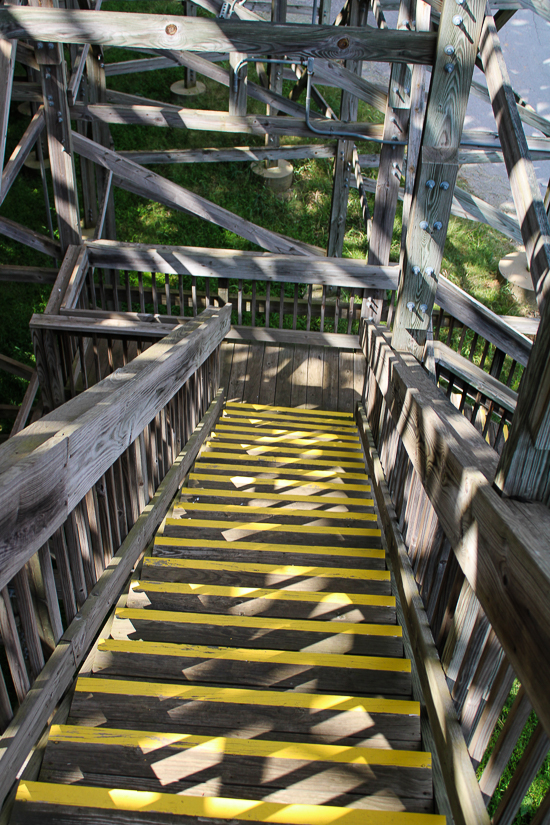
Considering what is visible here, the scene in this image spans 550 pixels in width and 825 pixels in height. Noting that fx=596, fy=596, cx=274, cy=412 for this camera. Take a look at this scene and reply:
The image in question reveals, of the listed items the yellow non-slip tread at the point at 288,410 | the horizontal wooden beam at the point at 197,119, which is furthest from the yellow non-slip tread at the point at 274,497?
the horizontal wooden beam at the point at 197,119

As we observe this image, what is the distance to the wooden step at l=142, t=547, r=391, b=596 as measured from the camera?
237cm

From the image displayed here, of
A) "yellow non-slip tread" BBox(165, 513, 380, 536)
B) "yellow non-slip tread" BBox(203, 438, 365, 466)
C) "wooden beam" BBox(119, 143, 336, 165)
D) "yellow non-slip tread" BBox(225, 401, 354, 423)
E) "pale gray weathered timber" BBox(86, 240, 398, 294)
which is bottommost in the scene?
"yellow non-slip tread" BBox(225, 401, 354, 423)

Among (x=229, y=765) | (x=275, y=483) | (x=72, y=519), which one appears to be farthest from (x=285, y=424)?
(x=229, y=765)

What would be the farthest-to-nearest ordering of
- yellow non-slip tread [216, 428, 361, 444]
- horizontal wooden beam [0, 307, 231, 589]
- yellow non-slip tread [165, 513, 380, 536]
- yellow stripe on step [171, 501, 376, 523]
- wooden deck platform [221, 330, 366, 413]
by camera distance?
wooden deck platform [221, 330, 366, 413] < yellow non-slip tread [216, 428, 361, 444] < yellow stripe on step [171, 501, 376, 523] < yellow non-slip tread [165, 513, 380, 536] < horizontal wooden beam [0, 307, 231, 589]

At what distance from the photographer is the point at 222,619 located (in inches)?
83.5

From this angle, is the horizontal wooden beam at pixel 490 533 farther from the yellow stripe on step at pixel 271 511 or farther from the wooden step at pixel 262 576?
the yellow stripe on step at pixel 271 511

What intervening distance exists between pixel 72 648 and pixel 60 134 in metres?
4.62

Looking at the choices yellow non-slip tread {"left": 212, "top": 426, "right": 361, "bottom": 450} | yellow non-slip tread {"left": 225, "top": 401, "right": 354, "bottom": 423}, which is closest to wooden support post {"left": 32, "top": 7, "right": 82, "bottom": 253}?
yellow non-slip tread {"left": 225, "top": 401, "right": 354, "bottom": 423}

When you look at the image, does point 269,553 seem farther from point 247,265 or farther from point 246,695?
point 247,265

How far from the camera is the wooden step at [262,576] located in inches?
93.4

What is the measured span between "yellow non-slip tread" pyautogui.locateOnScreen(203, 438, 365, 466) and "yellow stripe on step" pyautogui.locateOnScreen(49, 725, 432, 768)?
2431 mm

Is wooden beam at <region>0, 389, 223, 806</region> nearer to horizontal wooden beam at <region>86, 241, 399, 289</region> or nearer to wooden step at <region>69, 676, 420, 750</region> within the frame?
wooden step at <region>69, 676, 420, 750</region>

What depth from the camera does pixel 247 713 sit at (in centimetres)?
176

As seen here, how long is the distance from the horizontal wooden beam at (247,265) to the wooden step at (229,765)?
4.51 m
